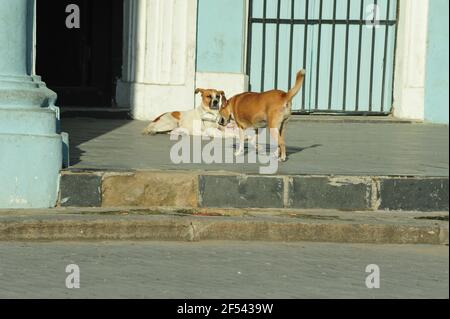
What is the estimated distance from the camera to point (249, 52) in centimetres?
1636

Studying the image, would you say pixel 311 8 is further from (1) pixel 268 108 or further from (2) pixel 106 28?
(1) pixel 268 108

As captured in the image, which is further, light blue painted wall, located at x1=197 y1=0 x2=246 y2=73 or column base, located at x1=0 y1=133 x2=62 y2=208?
light blue painted wall, located at x1=197 y1=0 x2=246 y2=73

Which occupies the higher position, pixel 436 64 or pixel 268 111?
pixel 436 64

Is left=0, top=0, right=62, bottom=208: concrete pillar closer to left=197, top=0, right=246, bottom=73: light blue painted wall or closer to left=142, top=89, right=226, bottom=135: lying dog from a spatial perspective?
left=142, top=89, right=226, bottom=135: lying dog

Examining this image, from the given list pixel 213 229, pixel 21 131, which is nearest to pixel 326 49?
pixel 21 131

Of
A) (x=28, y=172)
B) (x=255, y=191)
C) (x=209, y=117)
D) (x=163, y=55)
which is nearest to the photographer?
(x=28, y=172)

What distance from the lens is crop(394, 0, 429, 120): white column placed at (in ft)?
52.9

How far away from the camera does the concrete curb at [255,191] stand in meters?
9.26

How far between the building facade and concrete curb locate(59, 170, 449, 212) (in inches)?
250

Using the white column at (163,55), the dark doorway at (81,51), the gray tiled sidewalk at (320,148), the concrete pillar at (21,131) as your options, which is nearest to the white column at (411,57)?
the gray tiled sidewalk at (320,148)

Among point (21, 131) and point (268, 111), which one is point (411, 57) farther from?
point (21, 131)

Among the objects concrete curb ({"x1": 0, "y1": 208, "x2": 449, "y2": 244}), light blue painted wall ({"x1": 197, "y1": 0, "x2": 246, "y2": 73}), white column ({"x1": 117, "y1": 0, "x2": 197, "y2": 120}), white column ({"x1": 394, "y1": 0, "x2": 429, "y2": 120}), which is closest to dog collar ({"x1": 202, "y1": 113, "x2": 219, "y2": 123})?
white column ({"x1": 117, "y1": 0, "x2": 197, "y2": 120})

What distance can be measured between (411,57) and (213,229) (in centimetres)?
818
